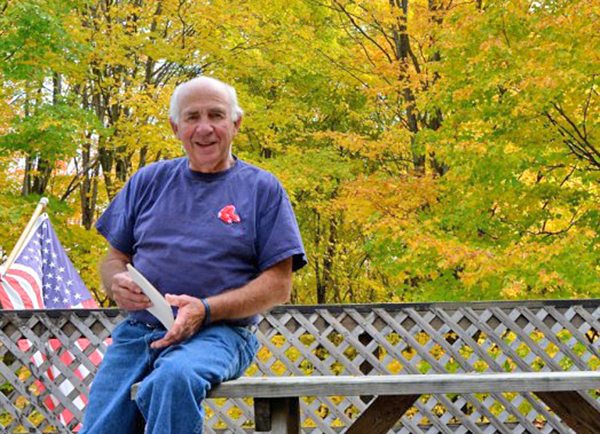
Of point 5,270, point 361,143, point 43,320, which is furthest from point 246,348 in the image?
point 361,143

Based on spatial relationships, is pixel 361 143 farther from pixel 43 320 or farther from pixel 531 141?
pixel 43 320

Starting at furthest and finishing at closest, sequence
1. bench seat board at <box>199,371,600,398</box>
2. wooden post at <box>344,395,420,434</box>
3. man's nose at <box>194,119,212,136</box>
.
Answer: wooden post at <box>344,395,420,434</box> < bench seat board at <box>199,371,600,398</box> < man's nose at <box>194,119,212,136</box>

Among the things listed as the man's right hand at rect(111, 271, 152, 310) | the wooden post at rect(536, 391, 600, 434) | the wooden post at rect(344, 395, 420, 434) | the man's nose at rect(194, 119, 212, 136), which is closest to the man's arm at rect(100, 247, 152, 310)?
the man's right hand at rect(111, 271, 152, 310)

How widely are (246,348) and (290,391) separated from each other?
21cm

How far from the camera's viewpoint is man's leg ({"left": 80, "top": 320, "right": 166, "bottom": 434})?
1.88 metres

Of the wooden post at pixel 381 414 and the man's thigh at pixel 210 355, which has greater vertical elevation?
the man's thigh at pixel 210 355

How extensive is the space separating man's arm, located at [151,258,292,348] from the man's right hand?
0.07 metres

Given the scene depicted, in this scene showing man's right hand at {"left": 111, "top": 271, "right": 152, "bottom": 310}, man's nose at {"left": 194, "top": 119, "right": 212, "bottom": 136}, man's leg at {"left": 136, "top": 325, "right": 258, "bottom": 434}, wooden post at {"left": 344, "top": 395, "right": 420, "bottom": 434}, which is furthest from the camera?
wooden post at {"left": 344, "top": 395, "right": 420, "bottom": 434}

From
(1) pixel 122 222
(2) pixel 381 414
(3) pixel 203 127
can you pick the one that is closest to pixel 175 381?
(1) pixel 122 222

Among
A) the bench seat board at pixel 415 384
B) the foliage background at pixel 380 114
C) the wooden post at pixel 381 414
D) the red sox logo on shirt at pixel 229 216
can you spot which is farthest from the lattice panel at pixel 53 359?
the foliage background at pixel 380 114

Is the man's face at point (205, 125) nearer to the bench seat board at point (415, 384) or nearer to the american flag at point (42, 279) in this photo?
the bench seat board at point (415, 384)

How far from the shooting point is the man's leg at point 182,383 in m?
1.70

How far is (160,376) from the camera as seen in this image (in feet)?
5.63

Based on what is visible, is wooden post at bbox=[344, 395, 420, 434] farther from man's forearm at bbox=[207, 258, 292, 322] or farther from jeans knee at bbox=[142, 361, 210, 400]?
jeans knee at bbox=[142, 361, 210, 400]
